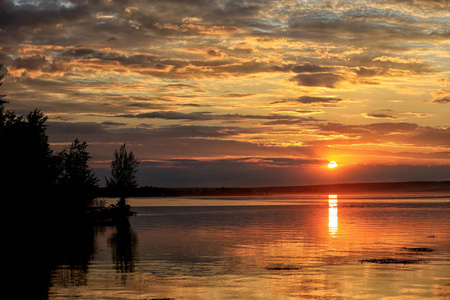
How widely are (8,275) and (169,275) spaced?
999 cm

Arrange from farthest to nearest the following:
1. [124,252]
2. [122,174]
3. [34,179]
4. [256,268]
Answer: [122,174] → [34,179] → [124,252] → [256,268]

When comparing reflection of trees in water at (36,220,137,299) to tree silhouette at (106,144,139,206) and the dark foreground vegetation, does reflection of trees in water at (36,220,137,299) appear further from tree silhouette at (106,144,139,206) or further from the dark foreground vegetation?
tree silhouette at (106,144,139,206)

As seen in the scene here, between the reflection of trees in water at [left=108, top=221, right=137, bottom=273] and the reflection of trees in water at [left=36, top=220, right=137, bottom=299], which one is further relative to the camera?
the reflection of trees in water at [left=108, top=221, right=137, bottom=273]

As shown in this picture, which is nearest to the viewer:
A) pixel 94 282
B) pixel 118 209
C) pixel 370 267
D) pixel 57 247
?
pixel 94 282

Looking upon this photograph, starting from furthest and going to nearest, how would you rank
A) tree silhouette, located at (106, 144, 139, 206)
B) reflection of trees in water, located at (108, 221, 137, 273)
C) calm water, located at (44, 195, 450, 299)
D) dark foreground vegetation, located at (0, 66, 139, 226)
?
tree silhouette, located at (106, 144, 139, 206) → dark foreground vegetation, located at (0, 66, 139, 226) → reflection of trees in water, located at (108, 221, 137, 273) → calm water, located at (44, 195, 450, 299)

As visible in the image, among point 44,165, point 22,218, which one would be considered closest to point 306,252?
point 22,218

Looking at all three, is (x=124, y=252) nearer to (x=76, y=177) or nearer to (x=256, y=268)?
(x=256, y=268)

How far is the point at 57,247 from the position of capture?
54.1 meters

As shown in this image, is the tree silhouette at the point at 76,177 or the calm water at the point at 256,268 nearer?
the calm water at the point at 256,268

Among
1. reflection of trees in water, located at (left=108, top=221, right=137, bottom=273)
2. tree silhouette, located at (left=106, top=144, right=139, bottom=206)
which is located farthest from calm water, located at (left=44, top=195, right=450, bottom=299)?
tree silhouette, located at (left=106, top=144, right=139, bottom=206)

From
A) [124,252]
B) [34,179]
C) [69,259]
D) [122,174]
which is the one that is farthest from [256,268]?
[122,174]

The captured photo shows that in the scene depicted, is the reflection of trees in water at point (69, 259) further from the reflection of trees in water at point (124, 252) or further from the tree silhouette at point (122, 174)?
the tree silhouette at point (122, 174)

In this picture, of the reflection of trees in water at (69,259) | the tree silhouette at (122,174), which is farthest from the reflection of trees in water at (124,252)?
the tree silhouette at (122,174)

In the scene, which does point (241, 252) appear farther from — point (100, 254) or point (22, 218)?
point (22, 218)
